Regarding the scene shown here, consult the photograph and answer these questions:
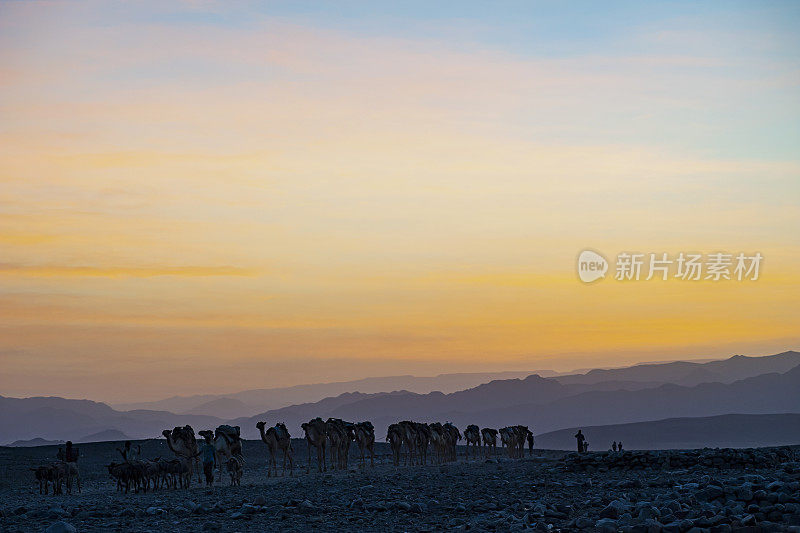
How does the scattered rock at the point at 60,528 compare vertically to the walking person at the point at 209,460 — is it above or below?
below

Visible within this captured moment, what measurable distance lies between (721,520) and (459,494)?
11859 millimetres

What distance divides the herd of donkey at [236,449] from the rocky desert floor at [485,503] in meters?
1.64

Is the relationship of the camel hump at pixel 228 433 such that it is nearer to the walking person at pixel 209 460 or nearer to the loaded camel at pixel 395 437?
the walking person at pixel 209 460

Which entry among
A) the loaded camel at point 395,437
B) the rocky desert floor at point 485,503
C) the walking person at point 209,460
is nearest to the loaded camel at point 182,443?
the walking person at point 209,460

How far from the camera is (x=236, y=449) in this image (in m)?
42.5

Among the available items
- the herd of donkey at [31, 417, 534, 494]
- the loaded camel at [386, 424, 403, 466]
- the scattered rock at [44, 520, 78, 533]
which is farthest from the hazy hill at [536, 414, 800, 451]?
the scattered rock at [44, 520, 78, 533]

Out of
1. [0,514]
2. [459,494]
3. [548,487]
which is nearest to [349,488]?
[459,494]

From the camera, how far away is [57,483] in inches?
1602

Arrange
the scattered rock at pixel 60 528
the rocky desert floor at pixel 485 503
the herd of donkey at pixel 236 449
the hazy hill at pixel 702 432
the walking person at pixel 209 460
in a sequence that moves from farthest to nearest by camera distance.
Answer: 1. the hazy hill at pixel 702 432
2. the walking person at pixel 209 460
3. the herd of donkey at pixel 236 449
4. the scattered rock at pixel 60 528
5. the rocky desert floor at pixel 485 503

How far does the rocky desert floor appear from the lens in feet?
69.0

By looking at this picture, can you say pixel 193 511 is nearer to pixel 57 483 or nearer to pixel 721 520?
pixel 721 520

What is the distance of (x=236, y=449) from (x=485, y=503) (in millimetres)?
18916

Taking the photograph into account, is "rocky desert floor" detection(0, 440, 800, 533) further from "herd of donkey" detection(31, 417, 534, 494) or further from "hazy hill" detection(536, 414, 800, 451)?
"hazy hill" detection(536, 414, 800, 451)

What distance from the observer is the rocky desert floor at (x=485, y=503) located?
21.0 meters
